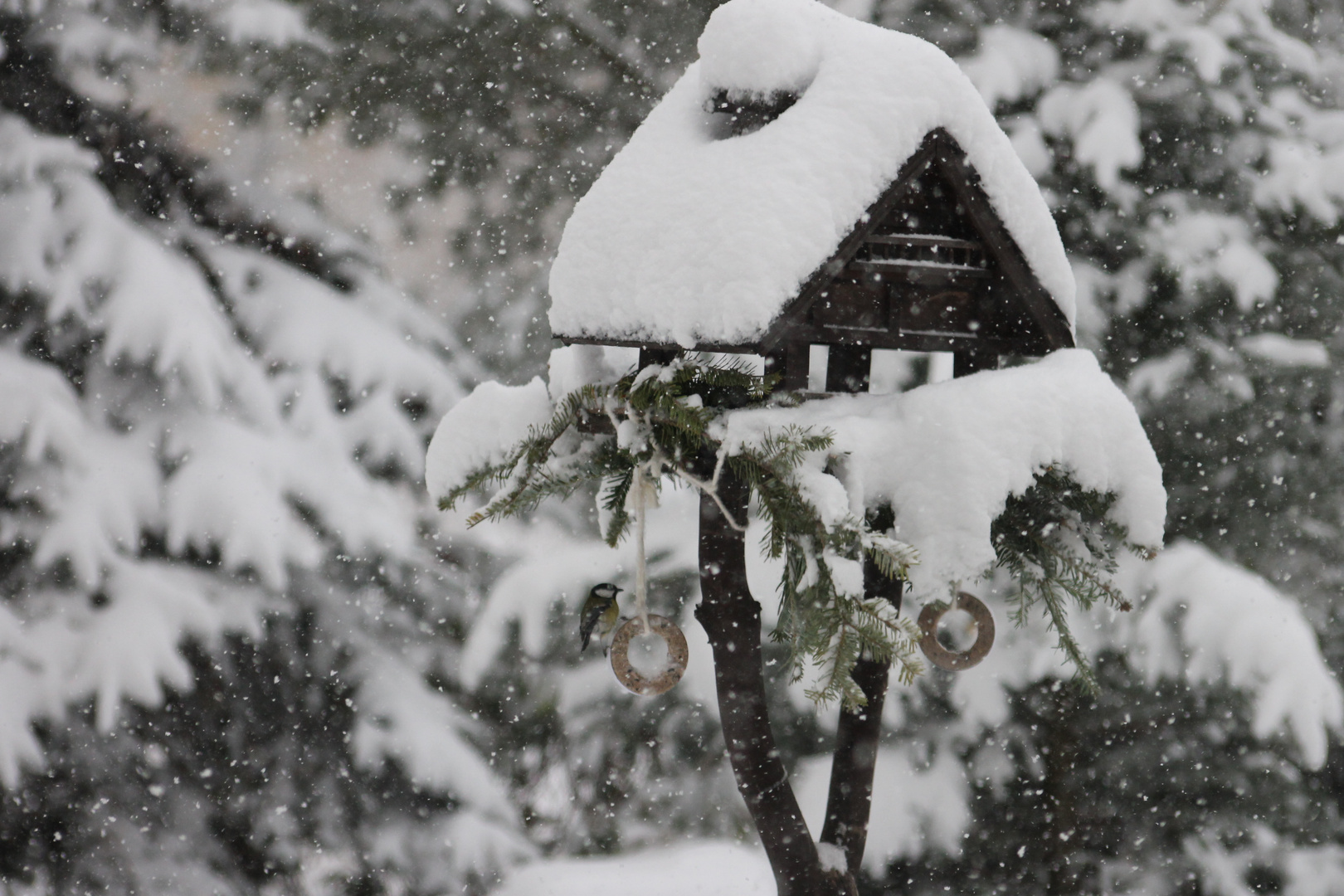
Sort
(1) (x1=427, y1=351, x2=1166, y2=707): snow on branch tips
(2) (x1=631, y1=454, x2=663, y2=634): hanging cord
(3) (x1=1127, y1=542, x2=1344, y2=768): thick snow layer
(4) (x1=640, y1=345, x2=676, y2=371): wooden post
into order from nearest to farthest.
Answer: (1) (x1=427, y1=351, x2=1166, y2=707): snow on branch tips
(2) (x1=631, y1=454, x2=663, y2=634): hanging cord
(4) (x1=640, y1=345, x2=676, y2=371): wooden post
(3) (x1=1127, y1=542, x2=1344, y2=768): thick snow layer

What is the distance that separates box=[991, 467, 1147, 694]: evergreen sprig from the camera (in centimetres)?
111

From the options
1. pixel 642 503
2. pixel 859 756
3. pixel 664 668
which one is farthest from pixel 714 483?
pixel 859 756

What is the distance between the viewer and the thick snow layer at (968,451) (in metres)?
1.00

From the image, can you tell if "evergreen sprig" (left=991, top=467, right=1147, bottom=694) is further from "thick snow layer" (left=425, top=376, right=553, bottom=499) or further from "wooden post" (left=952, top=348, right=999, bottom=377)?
"thick snow layer" (left=425, top=376, right=553, bottom=499)

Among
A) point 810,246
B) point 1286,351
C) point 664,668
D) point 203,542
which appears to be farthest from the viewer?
point 203,542

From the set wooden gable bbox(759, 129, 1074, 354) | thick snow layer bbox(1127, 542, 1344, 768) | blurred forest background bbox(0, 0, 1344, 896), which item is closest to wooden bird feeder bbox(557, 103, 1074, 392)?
wooden gable bbox(759, 129, 1074, 354)

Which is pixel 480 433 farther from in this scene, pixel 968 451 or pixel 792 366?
pixel 968 451

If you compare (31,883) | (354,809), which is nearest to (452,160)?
(354,809)

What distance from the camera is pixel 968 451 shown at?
1004 millimetres

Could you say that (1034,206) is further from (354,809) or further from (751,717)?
(354,809)

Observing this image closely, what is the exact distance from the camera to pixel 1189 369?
2.81 meters

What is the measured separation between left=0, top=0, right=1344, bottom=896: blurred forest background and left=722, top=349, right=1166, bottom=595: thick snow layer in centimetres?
168

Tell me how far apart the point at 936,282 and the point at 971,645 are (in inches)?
17.6

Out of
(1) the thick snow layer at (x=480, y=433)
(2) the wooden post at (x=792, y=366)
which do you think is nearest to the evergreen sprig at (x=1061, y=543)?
(2) the wooden post at (x=792, y=366)
